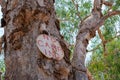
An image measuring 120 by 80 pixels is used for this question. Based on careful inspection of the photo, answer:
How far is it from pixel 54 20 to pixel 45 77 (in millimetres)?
375

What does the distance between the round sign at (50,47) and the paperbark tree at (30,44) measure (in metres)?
0.02

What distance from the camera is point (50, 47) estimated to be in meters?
1.32

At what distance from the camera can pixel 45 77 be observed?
48.0 inches

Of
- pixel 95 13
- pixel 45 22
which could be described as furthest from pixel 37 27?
pixel 95 13

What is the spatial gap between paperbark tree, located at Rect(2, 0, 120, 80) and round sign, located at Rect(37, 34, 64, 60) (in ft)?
0.07

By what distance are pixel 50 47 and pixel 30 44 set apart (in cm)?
10

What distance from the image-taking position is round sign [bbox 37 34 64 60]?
1292mm

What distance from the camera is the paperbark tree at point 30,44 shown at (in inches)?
48.6

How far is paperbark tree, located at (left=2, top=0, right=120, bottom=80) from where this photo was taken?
4.05ft

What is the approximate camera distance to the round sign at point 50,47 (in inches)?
50.9

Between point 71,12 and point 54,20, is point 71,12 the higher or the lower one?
the higher one

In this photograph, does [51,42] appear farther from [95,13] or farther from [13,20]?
[95,13]

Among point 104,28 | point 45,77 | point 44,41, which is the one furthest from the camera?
point 104,28

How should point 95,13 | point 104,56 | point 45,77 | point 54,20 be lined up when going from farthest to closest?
point 104,56 < point 95,13 < point 54,20 < point 45,77
